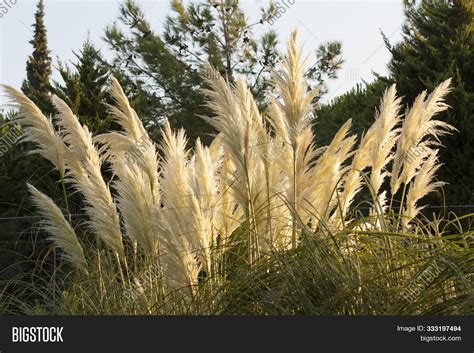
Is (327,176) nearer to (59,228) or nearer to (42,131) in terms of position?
(59,228)

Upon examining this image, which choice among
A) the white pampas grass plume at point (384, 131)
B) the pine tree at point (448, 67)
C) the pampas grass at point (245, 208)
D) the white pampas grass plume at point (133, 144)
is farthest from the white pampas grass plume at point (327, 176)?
the pine tree at point (448, 67)

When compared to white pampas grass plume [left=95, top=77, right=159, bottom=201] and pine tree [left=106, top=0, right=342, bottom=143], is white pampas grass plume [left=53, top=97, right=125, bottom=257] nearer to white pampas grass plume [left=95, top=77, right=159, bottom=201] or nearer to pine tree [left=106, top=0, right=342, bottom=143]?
white pampas grass plume [left=95, top=77, right=159, bottom=201]

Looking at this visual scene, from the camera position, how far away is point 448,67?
11.5 meters

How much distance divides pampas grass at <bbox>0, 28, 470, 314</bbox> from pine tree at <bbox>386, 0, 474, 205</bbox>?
614 cm

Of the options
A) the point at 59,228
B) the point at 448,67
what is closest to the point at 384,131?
the point at 59,228

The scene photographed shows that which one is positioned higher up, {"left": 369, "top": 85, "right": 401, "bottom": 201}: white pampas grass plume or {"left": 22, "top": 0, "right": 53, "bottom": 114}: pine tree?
{"left": 22, "top": 0, "right": 53, "bottom": 114}: pine tree

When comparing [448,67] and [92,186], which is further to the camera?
[448,67]

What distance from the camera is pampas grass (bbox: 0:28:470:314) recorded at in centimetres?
359

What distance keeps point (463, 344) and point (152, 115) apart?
1344cm

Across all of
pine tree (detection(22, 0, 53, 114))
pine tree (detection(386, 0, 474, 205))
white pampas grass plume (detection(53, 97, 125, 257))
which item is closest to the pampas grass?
white pampas grass plume (detection(53, 97, 125, 257))

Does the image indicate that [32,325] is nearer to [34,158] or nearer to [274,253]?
[274,253]

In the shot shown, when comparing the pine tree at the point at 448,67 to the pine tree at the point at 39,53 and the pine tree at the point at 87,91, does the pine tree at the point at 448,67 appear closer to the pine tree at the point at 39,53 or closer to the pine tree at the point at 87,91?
the pine tree at the point at 87,91

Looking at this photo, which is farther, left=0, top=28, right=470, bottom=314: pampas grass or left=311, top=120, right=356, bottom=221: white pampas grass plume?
left=311, top=120, right=356, bottom=221: white pampas grass plume

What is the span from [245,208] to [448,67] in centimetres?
841
